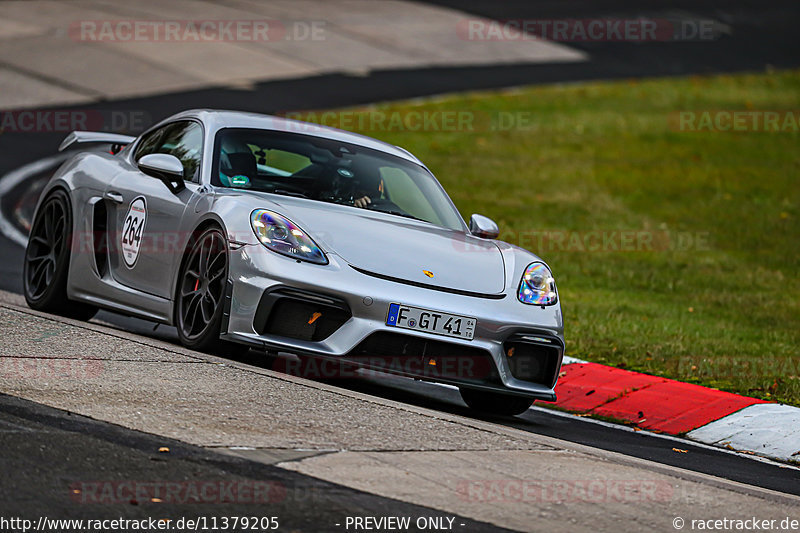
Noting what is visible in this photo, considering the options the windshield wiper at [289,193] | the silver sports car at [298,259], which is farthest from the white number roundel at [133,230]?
the windshield wiper at [289,193]

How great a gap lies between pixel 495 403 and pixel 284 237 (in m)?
1.61

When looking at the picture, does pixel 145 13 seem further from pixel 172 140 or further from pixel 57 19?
pixel 172 140

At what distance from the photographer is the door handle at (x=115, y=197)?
7895 millimetres

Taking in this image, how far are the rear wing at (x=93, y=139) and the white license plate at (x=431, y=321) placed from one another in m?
3.24

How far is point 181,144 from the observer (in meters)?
8.01

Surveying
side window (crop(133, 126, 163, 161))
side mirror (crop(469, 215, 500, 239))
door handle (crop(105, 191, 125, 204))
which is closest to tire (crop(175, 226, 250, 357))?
door handle (crop(105, 191, 125, 204))

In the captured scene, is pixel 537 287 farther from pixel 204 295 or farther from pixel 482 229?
pixel 204 295

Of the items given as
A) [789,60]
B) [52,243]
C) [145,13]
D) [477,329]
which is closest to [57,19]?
[145,13]

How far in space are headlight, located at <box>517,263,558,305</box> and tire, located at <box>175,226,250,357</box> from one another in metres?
1.53

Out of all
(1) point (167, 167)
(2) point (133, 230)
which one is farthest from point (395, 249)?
(2) point (133, 230)

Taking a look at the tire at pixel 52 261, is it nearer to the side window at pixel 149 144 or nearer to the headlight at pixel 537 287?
the side window at pixel 149 144

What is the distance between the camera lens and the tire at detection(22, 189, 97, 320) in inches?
323

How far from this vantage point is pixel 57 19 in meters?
25.0

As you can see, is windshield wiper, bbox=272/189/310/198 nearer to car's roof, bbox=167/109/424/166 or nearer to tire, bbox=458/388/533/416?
car's roof, bbox=167/109/424/166
